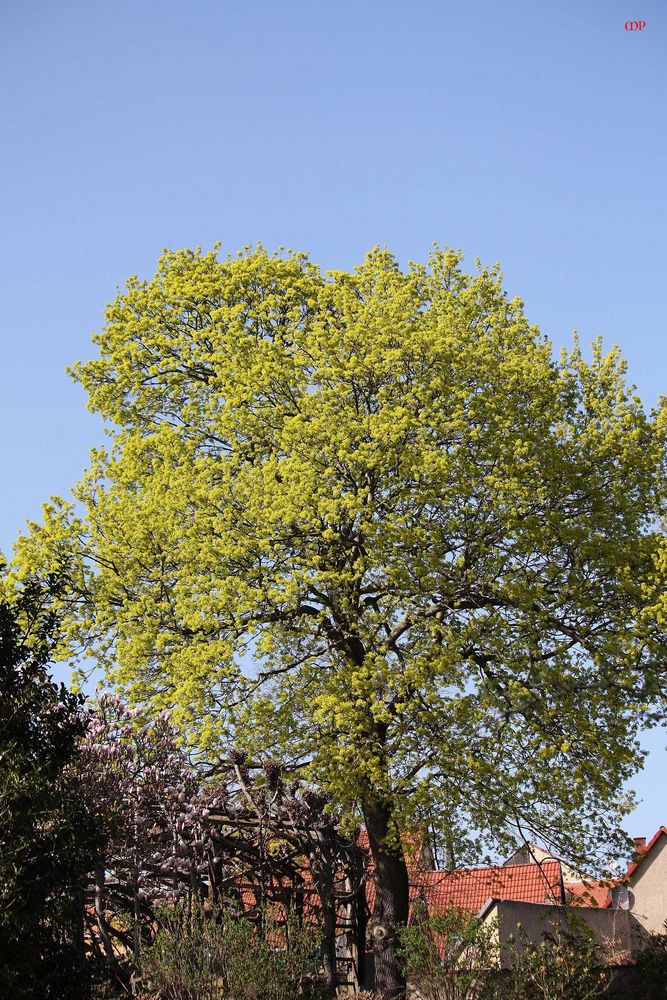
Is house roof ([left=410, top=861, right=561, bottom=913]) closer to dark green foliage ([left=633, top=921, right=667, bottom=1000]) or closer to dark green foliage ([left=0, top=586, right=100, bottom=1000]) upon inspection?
dark green foliage ([left=633, top=921, right=667, bottom=1000])

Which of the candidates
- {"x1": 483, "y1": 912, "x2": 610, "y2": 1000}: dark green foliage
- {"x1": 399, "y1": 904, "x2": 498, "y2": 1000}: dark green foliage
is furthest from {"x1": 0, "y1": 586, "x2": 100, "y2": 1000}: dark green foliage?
{"x1": 483, "y1": 912, "x2": 610, "y2": 1000}: dark green foliage

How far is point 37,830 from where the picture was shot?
1157 cm

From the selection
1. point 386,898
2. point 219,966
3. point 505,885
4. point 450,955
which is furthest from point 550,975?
point 505,885

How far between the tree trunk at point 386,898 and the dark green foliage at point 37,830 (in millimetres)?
7830

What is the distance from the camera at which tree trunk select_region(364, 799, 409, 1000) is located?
18875 millimetres

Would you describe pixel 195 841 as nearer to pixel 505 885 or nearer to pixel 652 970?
pixel 652 970

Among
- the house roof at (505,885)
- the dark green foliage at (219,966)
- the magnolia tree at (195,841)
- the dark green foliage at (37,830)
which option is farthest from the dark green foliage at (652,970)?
the house roof at (505,885)

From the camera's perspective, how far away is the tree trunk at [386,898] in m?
18.9

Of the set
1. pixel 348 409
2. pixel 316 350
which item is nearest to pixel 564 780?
pixel 348 409

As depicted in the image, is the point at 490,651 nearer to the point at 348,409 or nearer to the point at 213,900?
the point at 348,409

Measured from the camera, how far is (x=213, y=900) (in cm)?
1866

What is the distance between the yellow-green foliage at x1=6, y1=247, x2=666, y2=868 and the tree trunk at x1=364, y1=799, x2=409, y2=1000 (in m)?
1.12

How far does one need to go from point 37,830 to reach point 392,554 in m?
9.00

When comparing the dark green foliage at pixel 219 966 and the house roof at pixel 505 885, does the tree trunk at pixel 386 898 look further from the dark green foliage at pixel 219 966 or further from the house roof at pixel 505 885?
the house roof at pixel 505 885
